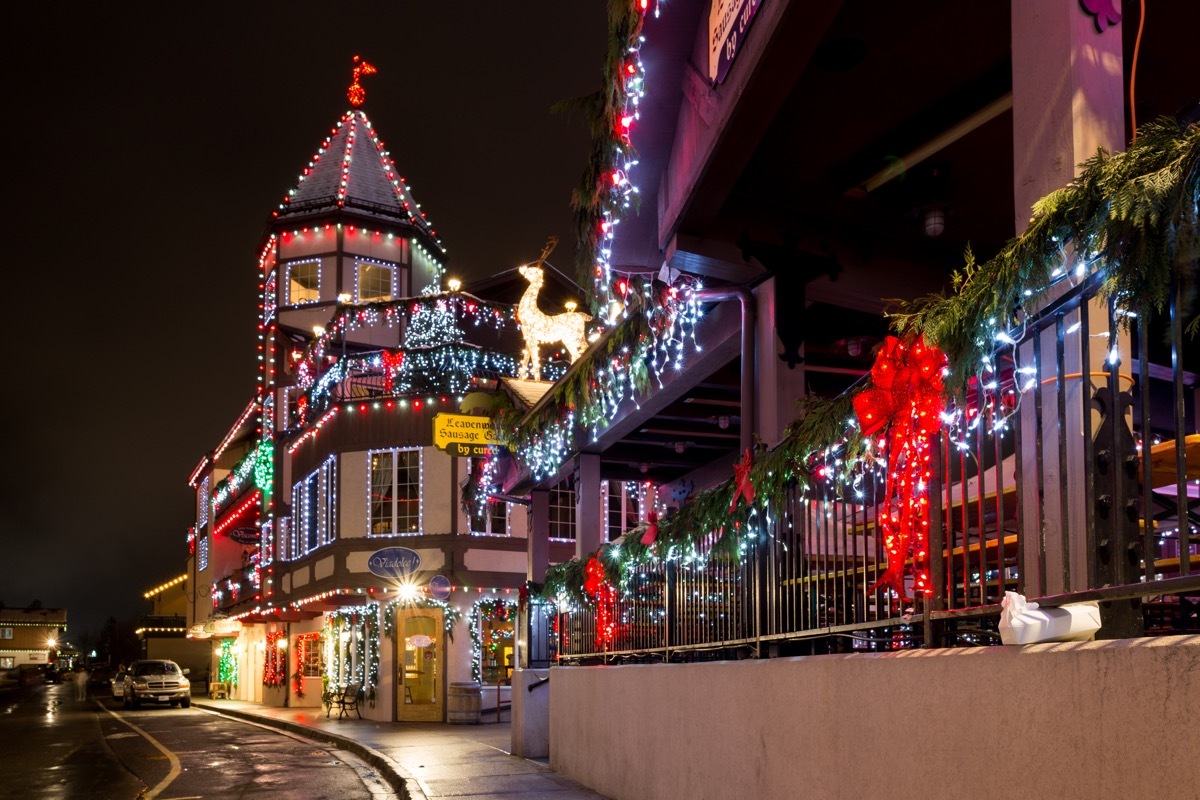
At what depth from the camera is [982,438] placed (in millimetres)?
4809

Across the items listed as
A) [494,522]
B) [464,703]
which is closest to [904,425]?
[464,703]

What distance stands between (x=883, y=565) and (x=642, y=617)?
4922 mm

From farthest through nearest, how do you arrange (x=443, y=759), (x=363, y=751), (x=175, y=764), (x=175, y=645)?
1. (x=175, y=645)
2. (x=363, y=751)
3. (x=175, y=764)
4. (x=443, y=759)

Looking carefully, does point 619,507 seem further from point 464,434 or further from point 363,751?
point 363,751

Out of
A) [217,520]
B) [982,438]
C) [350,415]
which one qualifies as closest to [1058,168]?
[982,438]

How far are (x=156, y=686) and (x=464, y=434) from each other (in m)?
24.4

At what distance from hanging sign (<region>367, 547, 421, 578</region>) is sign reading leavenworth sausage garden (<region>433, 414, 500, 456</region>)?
8961mm

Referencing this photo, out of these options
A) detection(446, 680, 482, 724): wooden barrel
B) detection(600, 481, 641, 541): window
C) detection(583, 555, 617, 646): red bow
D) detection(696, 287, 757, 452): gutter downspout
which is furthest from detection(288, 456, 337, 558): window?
detection(696, 287, 757, 452): gutter downspout

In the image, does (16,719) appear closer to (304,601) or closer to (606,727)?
(304,601)

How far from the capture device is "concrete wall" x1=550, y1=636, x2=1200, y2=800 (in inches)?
136

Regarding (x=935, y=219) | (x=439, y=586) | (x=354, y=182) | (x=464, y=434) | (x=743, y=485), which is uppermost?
(x=354, y=182)

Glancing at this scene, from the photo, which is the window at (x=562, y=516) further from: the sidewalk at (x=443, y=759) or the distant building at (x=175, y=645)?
the distant building at (x=175, y=645)

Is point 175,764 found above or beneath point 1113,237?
beneath

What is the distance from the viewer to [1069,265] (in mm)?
4094
